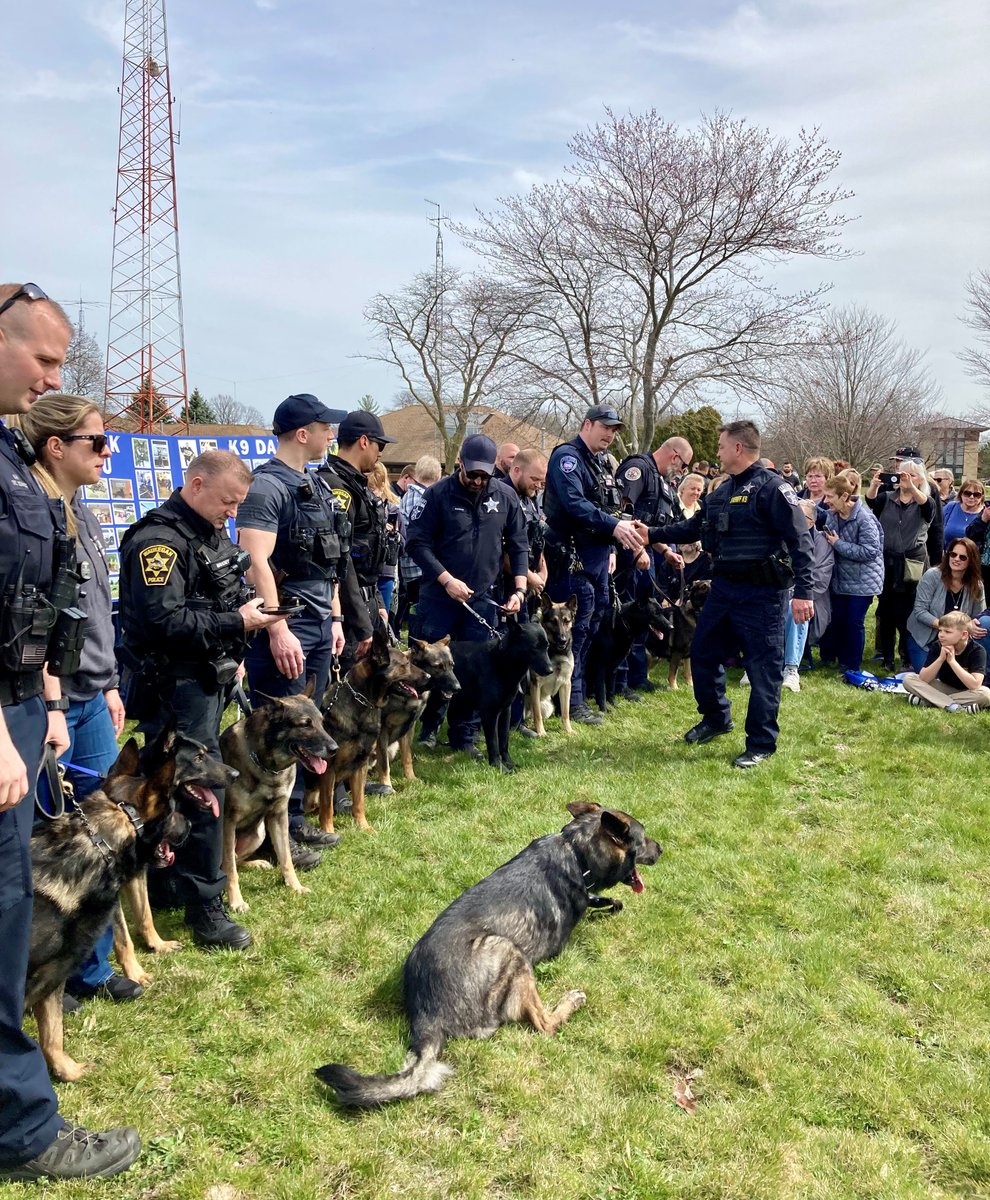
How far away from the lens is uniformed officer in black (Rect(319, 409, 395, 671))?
5.15 m

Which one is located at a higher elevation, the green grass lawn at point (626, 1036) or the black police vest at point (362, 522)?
the black police vest at point (362, 522)

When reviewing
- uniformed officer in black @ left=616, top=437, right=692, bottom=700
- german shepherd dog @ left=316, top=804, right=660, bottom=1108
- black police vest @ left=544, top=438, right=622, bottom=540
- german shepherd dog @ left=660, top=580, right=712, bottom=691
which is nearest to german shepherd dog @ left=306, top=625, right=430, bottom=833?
german shepherd dog @ left=316, top=804, right=660, bottom=1108

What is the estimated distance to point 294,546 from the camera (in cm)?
443

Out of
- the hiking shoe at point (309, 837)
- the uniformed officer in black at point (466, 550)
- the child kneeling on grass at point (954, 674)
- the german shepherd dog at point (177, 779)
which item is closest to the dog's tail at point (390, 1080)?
the german shepherd dog at point (177, 779)

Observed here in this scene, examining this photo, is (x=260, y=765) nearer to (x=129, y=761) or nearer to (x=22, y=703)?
(x=129, y=761)

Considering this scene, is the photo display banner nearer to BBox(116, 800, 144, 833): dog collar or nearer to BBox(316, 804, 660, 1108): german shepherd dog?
BBox(116, 800, 144, 833): dog collar

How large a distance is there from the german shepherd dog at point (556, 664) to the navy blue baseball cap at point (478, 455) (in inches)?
70.1

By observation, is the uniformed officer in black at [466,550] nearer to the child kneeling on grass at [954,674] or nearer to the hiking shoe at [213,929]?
the hiking shoe at [213,929]

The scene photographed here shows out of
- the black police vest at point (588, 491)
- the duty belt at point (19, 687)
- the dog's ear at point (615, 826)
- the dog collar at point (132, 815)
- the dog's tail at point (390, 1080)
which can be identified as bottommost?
the dog's tail at point (390, 1080)

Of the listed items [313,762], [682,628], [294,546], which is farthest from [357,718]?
[682,628]

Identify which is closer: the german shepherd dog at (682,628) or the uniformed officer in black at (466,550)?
the uniformed officer in black at (466,550)

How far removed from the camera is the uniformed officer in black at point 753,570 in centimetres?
615

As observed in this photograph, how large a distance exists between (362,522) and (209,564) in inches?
79.3

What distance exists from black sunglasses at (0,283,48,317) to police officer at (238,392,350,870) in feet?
6.86
